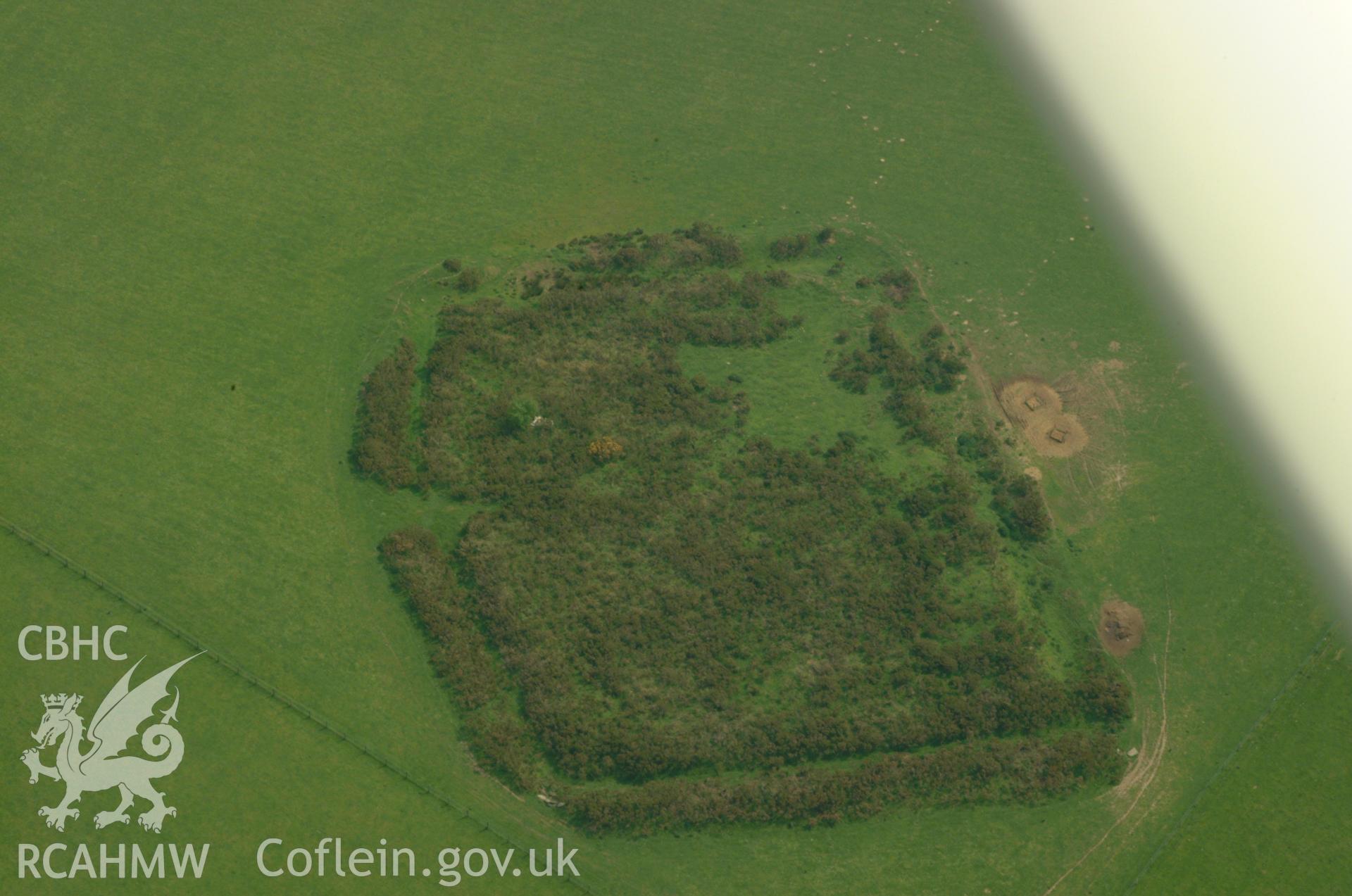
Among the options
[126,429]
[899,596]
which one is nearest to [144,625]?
[126,429]

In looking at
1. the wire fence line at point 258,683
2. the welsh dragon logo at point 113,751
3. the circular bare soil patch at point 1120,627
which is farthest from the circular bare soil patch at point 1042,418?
the welsh dragon logo at point 113,751

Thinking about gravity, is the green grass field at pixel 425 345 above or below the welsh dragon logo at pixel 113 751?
above

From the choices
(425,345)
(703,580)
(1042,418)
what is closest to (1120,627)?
(1042,418)

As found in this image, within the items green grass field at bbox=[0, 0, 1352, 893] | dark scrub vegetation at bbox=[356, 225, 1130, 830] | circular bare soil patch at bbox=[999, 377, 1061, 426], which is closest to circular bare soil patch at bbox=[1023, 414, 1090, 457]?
circular bare soil patch at bbox=[999, 377, 1061, 426]

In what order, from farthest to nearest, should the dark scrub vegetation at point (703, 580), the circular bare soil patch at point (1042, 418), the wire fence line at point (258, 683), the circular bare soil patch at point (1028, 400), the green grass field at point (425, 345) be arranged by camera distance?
the circular bare soil patch at point (1028, 400), the circular bare soil patch at point (1042, 418), the dark scrub vegetation at point (703, 580), the green grass field at point (425, 345), the wire fence line at point (258, 683)

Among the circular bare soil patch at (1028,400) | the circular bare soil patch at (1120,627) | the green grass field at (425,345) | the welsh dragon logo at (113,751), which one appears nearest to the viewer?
the welsh dragon logo at (113,751)

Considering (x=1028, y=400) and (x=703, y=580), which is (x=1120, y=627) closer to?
(x=1028, y=400)

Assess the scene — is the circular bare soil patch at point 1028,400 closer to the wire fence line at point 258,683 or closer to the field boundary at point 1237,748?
the field boundary at point 1237,748
